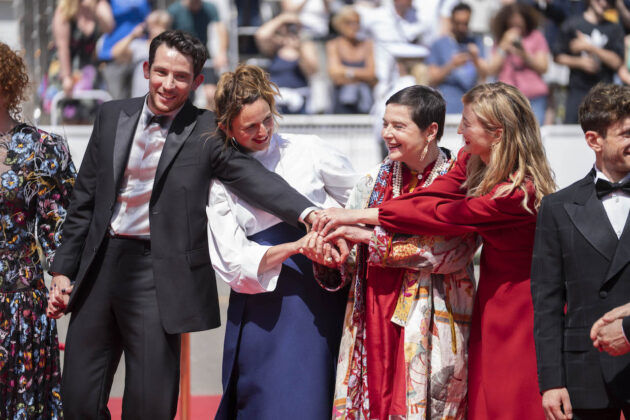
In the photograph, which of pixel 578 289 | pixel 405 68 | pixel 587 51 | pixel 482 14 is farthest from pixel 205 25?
pixel 578 289

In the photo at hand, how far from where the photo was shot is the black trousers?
10.5 feet

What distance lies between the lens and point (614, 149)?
2.56 metres

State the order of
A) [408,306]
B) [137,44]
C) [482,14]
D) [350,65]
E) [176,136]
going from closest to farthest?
[408,306] → [176,136] → [137,44] → [350,65] → [482,14]

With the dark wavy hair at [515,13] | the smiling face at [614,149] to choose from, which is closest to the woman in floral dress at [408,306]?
the smiling face at [614,149]

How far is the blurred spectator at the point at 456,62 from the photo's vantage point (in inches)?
324

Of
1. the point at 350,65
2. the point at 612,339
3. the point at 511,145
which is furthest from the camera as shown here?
the point at 350,65

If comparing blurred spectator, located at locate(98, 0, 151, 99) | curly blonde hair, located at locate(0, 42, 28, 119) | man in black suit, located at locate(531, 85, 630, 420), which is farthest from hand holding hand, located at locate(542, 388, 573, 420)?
blurred spectator, located at locate(98, 0, 151, 99)

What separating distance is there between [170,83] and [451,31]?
570cm

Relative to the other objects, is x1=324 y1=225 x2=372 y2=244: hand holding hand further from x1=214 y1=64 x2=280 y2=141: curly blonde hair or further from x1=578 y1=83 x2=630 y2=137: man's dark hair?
x1=578 y1=83 x2=630 y2=137: man's dark hair

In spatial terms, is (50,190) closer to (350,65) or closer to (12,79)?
(12,79)

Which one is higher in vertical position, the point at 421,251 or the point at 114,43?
the point at 114,43

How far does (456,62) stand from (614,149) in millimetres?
5829

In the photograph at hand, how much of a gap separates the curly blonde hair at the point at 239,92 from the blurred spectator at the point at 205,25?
4.86 metres

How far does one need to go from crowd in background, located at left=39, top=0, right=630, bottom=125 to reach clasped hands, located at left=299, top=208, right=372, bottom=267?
499 cm
